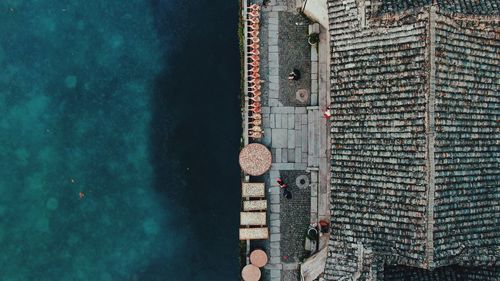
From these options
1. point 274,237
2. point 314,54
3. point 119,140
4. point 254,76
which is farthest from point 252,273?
point 314,54

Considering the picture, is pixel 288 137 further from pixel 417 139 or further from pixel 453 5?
pixel 453 5

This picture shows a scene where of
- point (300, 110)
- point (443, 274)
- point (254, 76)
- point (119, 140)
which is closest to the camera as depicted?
point (443, 274)

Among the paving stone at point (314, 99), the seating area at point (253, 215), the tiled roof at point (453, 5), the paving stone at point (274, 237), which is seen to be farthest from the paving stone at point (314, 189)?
the tiled roof at point (453, 5)

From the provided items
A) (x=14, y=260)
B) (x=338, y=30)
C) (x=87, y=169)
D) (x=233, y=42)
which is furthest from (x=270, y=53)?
(x=14, y=260)

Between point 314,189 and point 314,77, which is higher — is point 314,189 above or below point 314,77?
below

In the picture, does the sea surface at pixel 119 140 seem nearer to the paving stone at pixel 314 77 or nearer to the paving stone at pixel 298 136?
the paving stone at pixel 298 136

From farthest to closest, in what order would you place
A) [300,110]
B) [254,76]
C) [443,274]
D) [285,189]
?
[300,110]
[285,189]
[254,76]
[443,274]

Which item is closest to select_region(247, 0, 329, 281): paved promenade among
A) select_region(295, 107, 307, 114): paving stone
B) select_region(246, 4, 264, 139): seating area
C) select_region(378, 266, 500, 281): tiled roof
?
select_region(295, 107, 307, 114): paving stone

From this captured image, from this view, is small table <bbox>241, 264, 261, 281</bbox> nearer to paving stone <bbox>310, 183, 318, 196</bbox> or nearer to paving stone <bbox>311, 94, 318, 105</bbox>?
paving stone <bbox>310, 183, 318, 196</bbox>
